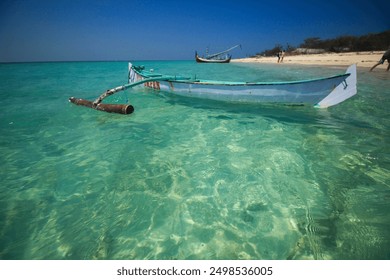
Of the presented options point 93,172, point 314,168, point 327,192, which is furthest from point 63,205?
point 314,168

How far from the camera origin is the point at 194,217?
3.27m

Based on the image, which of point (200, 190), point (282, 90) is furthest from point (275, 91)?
point (200, 190)

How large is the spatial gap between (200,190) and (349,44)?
201 feet

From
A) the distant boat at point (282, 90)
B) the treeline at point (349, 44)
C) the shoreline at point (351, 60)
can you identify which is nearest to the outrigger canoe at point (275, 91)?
the distant boat at point (282, 90)

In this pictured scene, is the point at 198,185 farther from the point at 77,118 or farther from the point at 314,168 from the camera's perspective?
the point at 77,118

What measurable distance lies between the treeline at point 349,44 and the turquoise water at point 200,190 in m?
48.0

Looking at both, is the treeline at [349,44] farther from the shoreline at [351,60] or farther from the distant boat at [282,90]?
the distant boat at [282,90]

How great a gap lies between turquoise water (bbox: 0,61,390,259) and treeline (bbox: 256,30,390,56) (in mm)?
47981

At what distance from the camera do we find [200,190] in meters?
3.89

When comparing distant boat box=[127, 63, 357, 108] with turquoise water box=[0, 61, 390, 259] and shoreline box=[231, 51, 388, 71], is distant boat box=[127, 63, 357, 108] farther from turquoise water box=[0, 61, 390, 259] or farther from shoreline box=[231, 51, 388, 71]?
shoreline box=[231, 51, 388, 71]

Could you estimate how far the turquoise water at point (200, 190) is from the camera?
280cm

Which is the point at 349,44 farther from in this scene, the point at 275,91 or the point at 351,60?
the point at 275,91

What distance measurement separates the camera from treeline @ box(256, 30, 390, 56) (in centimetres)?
3934
